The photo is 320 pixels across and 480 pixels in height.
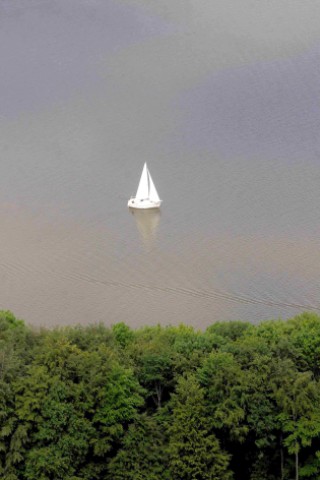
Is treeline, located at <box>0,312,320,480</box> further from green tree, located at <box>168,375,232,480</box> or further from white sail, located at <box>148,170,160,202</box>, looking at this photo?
white sail, located at <box>148,170,160,202</box>

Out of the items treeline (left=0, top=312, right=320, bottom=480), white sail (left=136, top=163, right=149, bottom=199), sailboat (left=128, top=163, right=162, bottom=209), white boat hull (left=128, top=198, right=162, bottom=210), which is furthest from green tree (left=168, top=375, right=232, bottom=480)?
white sail (left=136, top=163, right=149, bottom=199)

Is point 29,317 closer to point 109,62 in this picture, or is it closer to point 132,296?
point 132,296

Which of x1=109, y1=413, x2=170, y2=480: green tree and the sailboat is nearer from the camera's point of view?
x1=109, y1=413, x2=170, y2=480: green tree

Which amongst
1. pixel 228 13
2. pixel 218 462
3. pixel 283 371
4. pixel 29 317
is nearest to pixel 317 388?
pixel 283 371

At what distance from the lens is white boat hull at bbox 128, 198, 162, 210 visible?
24.4 meters

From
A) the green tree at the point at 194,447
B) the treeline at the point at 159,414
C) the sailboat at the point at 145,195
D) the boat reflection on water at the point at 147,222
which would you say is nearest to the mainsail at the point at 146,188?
the sailboat at the point at 145,195

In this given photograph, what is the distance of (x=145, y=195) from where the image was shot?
968 inches

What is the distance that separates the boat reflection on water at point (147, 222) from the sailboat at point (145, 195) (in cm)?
14

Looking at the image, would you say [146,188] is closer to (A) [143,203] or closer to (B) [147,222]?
(A) [143,203]

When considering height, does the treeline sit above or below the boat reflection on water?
below

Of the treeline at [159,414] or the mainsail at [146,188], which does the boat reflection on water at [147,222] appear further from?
the treeline at [159,414]

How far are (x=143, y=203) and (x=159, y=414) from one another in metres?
10.1

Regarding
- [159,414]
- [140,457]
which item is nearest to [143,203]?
[159,414]

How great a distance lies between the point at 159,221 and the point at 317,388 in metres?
10.2
